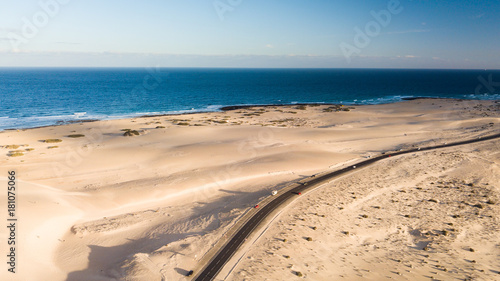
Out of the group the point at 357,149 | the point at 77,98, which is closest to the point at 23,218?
the point at 357,149

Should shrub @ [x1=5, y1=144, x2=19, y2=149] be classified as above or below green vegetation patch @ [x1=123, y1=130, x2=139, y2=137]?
below

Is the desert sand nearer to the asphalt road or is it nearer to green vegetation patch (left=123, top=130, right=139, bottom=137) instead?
the asphalt road

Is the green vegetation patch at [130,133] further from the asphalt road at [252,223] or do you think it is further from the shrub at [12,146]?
the asphalt road at [252,223]

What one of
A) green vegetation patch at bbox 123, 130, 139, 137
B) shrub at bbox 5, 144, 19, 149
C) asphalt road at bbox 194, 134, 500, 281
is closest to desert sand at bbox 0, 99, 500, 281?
shrub at bbox 5, 144, 19, 149

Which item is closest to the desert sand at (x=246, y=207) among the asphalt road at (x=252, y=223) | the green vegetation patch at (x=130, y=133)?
the asphalt road at (x=252, y=223)

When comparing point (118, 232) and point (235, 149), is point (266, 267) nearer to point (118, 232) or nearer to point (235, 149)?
point (118, 232)

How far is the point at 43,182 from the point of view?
37375 mm

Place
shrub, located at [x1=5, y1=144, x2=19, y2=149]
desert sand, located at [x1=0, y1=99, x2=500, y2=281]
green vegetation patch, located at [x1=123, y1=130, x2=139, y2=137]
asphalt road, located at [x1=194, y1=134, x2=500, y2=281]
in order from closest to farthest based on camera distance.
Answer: asphalt road, located at [x1=194, y1=134, x2=500, y2=281]
desert sand, located at [x1=0, y1=99, x2=500, y2=281]
shrub, located at [x1=5, y1=144, x2=19, y2=149]
green vegetation patch, located at [x1=123, y1=130, x2=139, y2=137]

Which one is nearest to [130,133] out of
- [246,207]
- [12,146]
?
[12,146]

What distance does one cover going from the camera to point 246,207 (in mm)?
30938

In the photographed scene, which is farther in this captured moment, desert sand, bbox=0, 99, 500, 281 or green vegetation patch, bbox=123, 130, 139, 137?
green vegetation patch, bbox=123, 130, 139, 137

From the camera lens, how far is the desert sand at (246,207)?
21.8 m

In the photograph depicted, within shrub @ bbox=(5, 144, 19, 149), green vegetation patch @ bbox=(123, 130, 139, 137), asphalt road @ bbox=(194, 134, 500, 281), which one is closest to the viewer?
asphalt road @ bbox=(194, 134, 500, 281)

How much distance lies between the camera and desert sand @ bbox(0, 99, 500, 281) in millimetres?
21750
